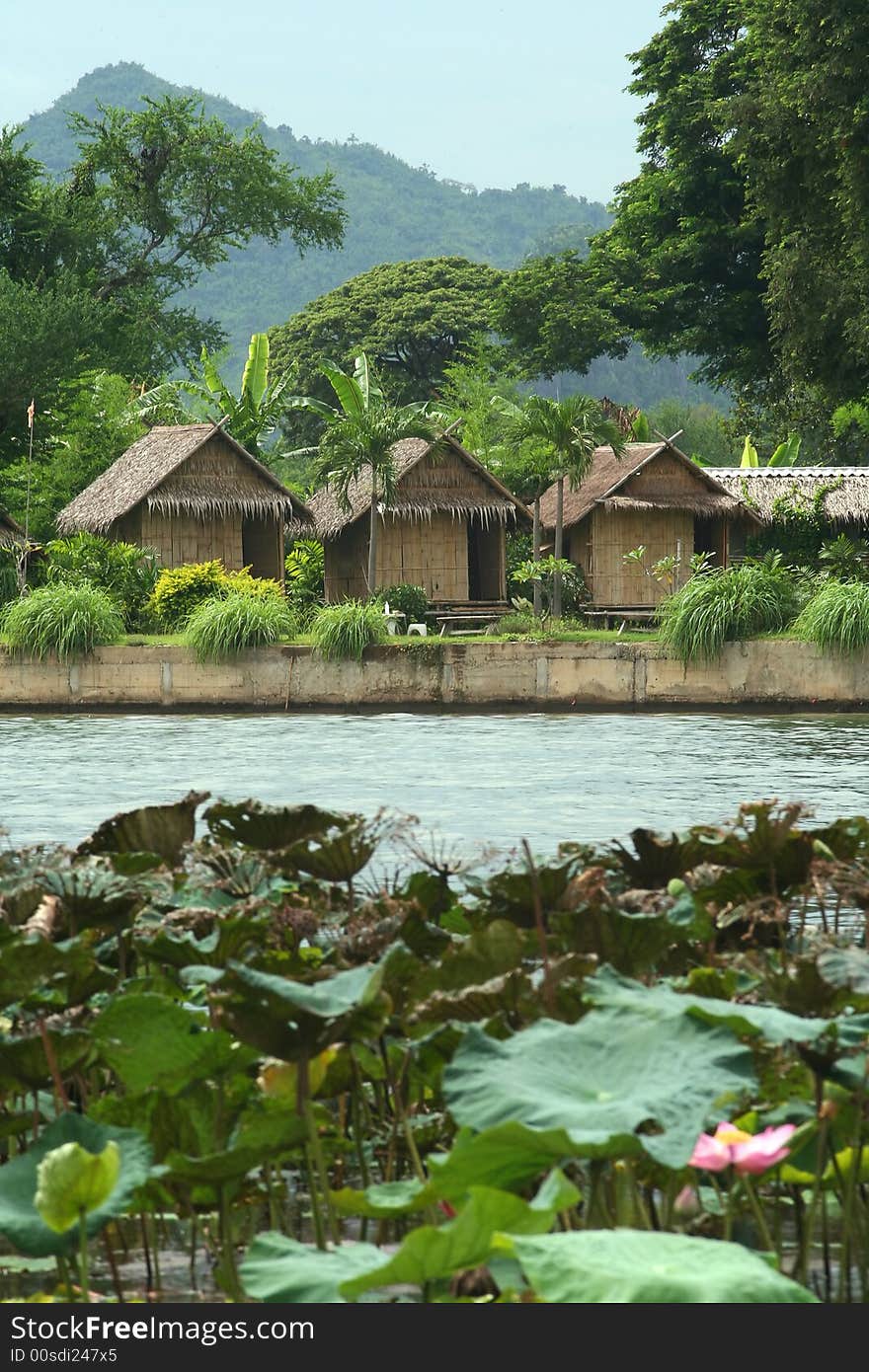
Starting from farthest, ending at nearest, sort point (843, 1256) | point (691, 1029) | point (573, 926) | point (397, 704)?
point (397, 704) → point (573, 926) → point (843, 1256) → point (691, 1029)

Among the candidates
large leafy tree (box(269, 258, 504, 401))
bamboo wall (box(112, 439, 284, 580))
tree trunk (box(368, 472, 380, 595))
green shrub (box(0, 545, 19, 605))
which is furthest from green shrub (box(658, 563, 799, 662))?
large leafy tree (box(269, 258, 504, 401))

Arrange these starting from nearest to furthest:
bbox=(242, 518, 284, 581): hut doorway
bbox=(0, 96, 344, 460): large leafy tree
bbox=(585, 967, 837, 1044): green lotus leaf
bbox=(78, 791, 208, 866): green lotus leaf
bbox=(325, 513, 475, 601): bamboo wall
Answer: bbox=(585, 967, 837, 1044): green lotus leaf < bbox=(78, 791, 208, 866): green lotus leaf < bbox=(242, 518, 284, 581): hut doorway < bbox=(325, 513, 475, 601): bamboo wall < bbox=(0, 96, 344, 460): large leafy tree

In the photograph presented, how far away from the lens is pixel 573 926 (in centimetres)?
359

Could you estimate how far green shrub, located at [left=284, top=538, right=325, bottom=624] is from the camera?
34281 millimetres

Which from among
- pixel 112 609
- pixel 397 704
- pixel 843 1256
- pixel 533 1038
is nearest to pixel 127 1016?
pixel 533 1038

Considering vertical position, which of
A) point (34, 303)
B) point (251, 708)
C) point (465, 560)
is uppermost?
point (34, 303)

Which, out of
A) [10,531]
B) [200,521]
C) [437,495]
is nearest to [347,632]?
[200,521]

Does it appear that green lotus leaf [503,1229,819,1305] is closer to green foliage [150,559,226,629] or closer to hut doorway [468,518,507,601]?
green foliage [150,559,226,629]

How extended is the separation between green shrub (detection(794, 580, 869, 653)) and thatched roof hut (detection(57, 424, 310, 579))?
1186cm

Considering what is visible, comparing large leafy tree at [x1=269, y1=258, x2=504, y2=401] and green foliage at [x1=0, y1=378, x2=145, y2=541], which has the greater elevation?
large leafy tree at [x1=269, y1=258, x2=504, y2=401]

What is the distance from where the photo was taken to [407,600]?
32219mm

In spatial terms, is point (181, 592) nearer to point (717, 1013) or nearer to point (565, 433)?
point (565, 433)
